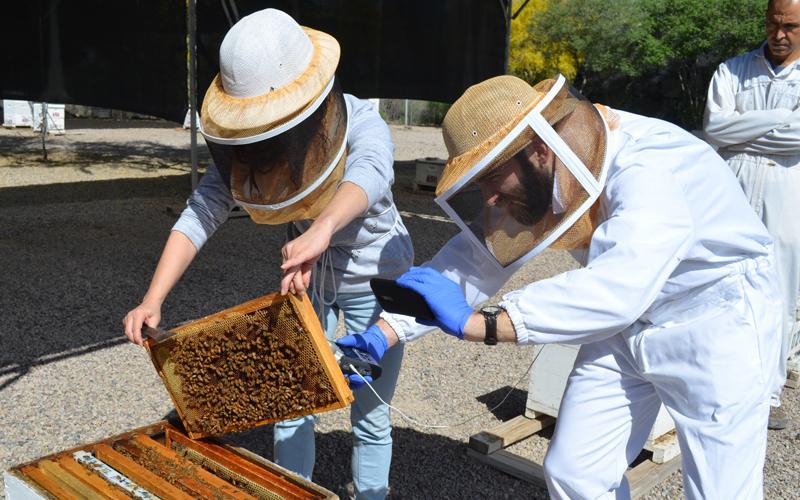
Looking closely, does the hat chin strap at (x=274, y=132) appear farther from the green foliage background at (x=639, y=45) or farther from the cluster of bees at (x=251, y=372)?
the green foliage background at (x=639, y=45)

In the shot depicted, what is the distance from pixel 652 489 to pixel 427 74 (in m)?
7.71

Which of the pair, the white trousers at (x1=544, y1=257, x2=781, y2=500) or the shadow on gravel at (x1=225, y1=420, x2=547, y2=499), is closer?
the white trousers at (x1=544, y1=257, x2=781, y2=500)

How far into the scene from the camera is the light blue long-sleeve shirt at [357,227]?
2203 millimetres

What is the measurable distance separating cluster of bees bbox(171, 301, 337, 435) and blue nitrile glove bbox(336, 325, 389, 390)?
0.13 m

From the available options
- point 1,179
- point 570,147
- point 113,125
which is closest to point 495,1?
point 1,179

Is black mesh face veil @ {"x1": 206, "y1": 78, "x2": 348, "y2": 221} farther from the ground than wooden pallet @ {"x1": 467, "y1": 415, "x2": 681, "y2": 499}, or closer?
farther from the ground

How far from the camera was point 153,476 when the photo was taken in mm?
1907

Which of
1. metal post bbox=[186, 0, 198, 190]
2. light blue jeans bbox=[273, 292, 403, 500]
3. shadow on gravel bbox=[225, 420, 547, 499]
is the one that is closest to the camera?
light blue jeans bbox=[273, 292, 403, 500]

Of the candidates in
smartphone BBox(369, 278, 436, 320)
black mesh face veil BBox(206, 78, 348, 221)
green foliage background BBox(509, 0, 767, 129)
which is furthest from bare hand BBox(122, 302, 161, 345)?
green foliage background BBox(509, 0, 767, 129)

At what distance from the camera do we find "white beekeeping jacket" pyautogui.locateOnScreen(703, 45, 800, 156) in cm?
356

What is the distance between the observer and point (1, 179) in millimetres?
10078

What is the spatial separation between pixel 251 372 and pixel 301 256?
42 cm

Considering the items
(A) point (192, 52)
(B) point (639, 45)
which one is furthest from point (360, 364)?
(B) point (639, 45)

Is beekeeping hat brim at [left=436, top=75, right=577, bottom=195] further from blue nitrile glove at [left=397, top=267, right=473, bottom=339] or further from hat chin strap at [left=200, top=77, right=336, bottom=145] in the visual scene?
hat chin strap at [left=200, top=77, right=336, bottom=145]
